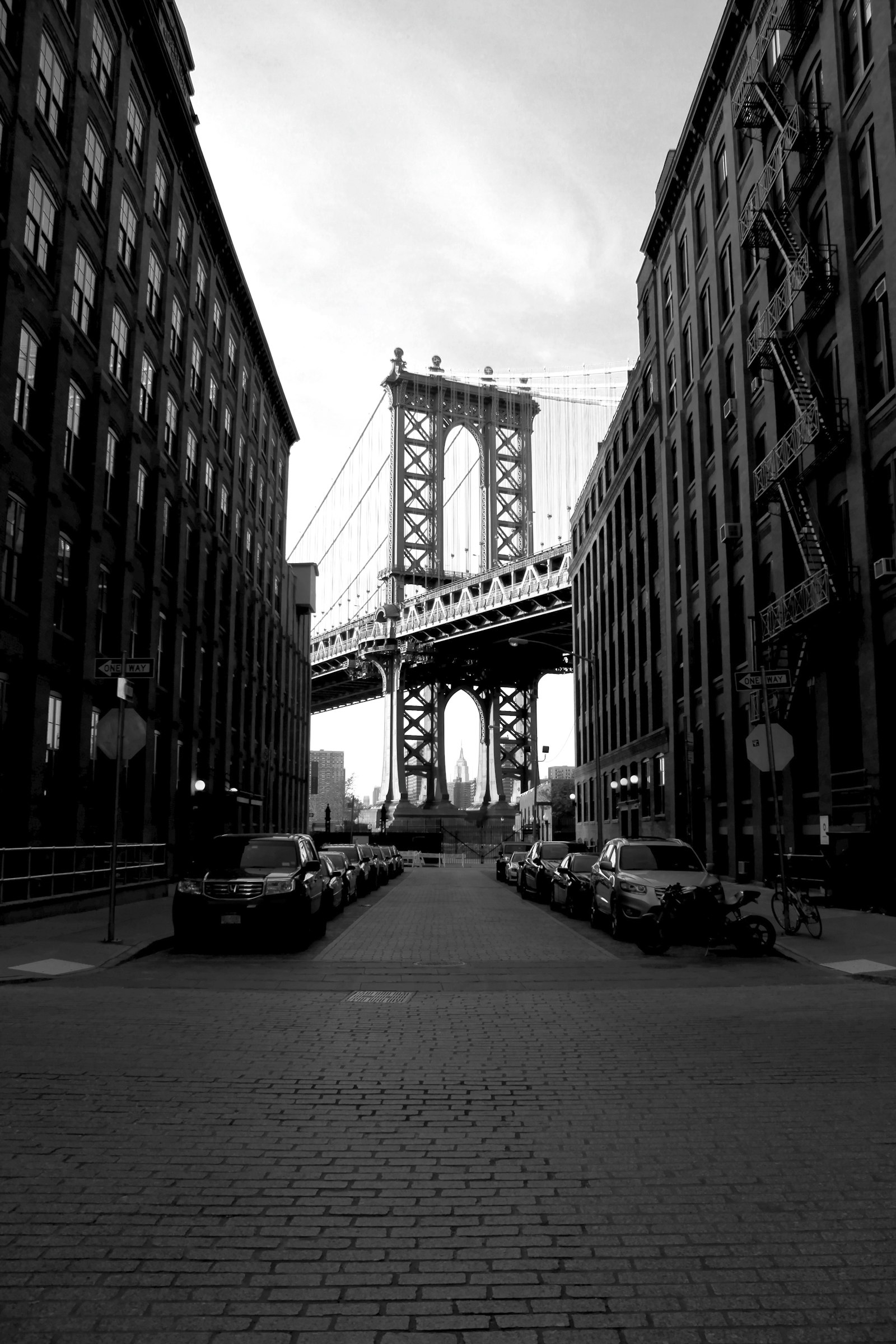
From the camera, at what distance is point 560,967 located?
14.1m

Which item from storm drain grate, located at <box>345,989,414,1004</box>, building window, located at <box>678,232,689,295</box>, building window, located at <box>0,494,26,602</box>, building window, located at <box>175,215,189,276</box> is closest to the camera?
storm drain grate, located at <box>345,989,414,1004</box>

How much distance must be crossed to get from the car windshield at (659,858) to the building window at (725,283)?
73.7 feet

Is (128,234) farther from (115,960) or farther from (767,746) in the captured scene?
(115,960)

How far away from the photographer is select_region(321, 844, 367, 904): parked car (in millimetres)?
26391

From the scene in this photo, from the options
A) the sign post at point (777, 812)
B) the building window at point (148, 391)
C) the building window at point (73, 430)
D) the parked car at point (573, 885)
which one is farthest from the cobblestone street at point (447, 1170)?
the building window at point (148, 391)

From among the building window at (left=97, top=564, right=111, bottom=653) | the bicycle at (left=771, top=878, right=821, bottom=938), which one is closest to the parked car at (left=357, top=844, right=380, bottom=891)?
the building window at (left=97, top=564, right=111, bottom=653)

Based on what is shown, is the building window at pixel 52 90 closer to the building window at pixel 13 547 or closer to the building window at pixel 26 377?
the building window at pixel 26 377

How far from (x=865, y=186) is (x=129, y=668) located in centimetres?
1964

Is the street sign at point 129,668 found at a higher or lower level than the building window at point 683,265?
lower

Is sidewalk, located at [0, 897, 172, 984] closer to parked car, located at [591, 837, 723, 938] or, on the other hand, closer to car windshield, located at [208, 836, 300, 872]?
car windshield, located at [208, 836, 300, 872]

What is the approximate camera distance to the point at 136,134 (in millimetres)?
31219

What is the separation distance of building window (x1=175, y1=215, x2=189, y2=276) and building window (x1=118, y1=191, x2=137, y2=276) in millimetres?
4847

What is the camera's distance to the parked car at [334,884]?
62.9 feet

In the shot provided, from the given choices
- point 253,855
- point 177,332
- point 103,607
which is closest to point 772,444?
point 103,607
